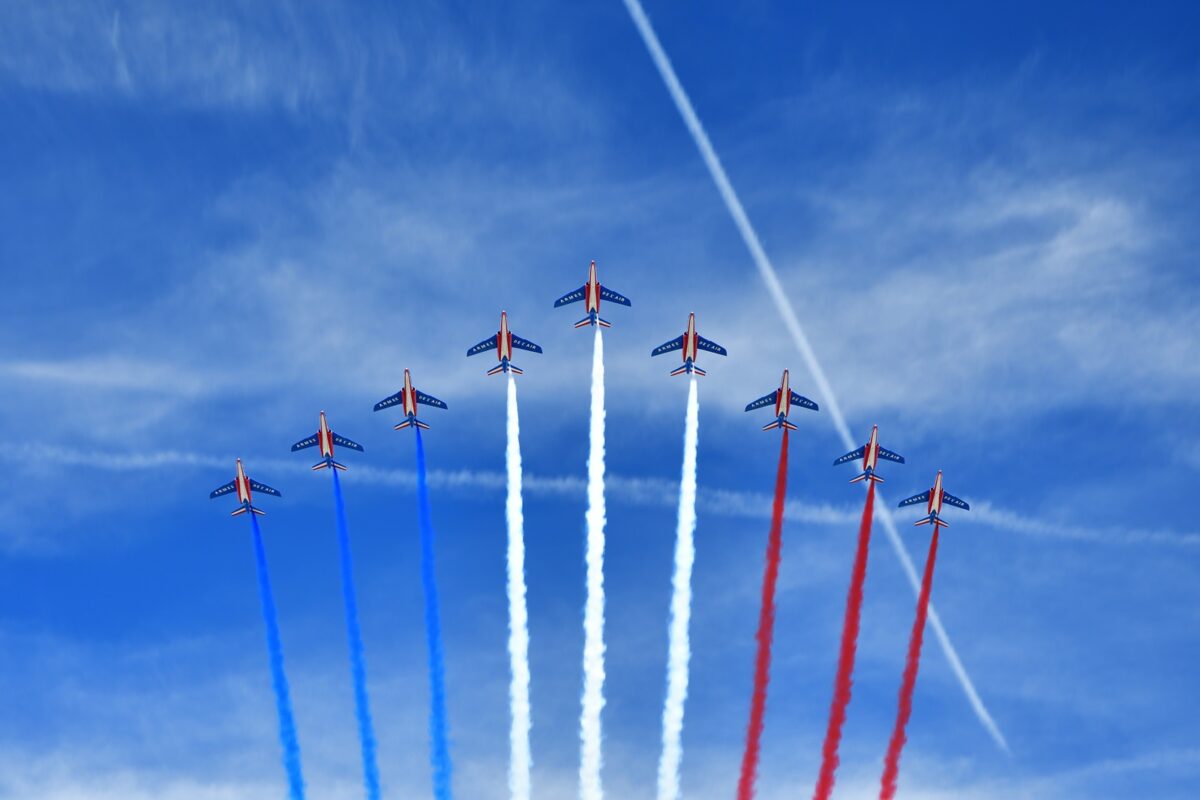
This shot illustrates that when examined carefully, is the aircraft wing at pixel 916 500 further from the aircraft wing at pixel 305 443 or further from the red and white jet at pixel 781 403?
the aircraft wing at pixel 305 443

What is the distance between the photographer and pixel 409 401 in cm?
16662

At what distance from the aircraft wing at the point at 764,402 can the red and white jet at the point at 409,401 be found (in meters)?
33.4

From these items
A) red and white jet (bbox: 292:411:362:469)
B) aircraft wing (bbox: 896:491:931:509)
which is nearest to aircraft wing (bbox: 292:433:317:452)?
red and white jet (bbox: 292:411:362:469)

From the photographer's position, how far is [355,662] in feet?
505

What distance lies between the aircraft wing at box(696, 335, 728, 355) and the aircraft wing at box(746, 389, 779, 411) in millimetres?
6474

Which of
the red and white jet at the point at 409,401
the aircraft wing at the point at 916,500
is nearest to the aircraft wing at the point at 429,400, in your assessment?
the red and white jet at the point at 409,401

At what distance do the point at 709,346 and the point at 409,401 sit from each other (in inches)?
1308

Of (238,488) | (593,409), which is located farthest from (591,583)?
(238,488)

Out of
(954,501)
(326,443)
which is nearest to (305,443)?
(326,443)

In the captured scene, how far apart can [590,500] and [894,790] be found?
41.0 metres

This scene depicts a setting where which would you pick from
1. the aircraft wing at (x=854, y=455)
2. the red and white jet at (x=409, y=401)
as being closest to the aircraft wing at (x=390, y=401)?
the red and white jet at (x=409, y=401)

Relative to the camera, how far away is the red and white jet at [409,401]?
6511 inches

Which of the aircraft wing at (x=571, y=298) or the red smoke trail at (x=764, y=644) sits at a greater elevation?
the aircraft wing at (x=571, y=298)

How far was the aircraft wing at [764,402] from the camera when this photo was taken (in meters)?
170
